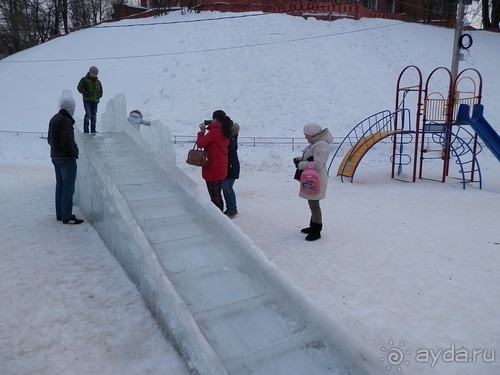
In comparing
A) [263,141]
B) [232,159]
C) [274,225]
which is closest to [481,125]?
[263,141]

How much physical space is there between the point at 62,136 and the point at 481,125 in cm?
910

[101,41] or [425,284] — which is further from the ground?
[101,41]

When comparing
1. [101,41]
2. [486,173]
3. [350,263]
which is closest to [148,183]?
[350,263]

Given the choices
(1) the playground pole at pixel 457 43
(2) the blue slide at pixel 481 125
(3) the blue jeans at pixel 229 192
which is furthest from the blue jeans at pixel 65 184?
(1) the playground pole at pixel 457 43

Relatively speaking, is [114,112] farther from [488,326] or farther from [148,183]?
[488,326]

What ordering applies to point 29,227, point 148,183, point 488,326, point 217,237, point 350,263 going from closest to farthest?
point 488,326 < point 217,237 < point 350,263 < point 148,183 < point 29,227

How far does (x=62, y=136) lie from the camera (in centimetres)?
564

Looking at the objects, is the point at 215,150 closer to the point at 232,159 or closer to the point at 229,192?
the point at 232,159

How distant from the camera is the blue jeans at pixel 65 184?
19.1ft

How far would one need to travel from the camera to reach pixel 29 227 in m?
5.98

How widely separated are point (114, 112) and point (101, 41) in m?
16.2

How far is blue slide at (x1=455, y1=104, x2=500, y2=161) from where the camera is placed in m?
9.50

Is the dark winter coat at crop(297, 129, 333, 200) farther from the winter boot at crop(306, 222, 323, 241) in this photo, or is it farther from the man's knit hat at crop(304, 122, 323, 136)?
the winter boot at crop(306, 222, 323, 241)

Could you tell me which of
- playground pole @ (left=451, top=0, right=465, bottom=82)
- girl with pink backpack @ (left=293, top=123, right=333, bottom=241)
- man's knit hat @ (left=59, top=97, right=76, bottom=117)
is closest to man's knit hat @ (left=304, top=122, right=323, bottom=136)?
girl with pink backpack @ (left=293, top=123, right=333, bottom=241)
